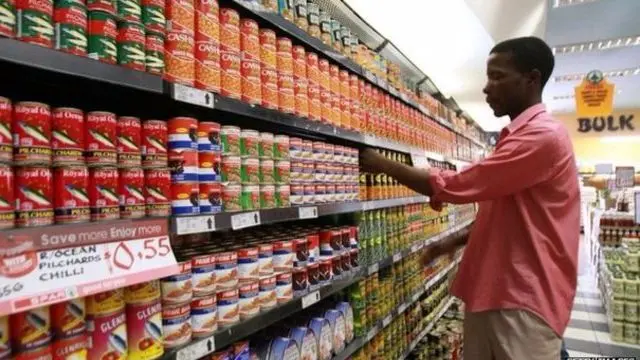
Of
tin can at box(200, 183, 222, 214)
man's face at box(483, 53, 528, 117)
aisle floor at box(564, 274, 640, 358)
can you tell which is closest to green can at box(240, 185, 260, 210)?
tin can at box(200, 183, 222, 214)

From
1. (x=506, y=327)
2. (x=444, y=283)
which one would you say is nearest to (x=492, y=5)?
(x=444, y=283)

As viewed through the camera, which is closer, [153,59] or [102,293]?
[102,293]

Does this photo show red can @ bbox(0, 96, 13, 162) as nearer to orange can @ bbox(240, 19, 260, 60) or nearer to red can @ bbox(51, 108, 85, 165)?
red can @ bbox(51, 108, 85, 165)

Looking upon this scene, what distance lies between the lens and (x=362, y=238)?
2.39 metres

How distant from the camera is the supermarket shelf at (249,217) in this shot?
120 centimetres

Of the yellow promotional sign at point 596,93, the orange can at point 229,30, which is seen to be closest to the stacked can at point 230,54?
the orange can at point 229,30

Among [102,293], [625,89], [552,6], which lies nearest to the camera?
[102,293]

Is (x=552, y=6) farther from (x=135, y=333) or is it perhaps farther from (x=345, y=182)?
(x=135, y=333)

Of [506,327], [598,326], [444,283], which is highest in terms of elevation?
[506,327]

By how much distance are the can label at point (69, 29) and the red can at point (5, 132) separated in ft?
0.52

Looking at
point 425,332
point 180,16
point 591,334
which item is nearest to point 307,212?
point 180,16

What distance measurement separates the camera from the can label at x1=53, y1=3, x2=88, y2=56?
928 millimetres

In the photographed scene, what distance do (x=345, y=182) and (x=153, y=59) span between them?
1.23 metres

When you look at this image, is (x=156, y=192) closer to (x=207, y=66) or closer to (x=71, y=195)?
(x=71, y=195)
